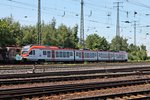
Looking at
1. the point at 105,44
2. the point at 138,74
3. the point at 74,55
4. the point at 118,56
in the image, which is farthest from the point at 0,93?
the point at 105,44

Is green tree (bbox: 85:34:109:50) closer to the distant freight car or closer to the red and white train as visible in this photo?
the red and white train

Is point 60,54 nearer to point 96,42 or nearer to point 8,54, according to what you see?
point 8,54

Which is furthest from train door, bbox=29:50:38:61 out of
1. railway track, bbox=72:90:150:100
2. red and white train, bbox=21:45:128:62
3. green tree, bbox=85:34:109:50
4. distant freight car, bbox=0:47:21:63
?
green tree, bbox=85:34:109:50

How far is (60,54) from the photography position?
2243 inches

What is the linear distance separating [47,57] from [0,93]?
3859 cm

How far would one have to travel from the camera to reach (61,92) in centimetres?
1778

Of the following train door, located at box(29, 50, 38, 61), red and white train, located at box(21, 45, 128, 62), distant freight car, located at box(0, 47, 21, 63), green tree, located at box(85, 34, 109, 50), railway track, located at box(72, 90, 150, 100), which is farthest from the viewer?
green tree, located at box(85, 34, 109, 50)

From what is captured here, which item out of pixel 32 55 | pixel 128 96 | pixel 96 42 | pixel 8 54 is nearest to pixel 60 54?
pixel 32 55

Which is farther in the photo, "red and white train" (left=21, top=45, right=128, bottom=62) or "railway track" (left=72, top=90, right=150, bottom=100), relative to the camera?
"red and white train" (left=21, top=45, right=128, bottom=62)

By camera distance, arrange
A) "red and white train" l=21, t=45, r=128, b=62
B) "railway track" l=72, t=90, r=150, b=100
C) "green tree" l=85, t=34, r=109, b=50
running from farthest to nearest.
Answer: "green tree" l=85, t=34, r=109, b=50
"red and white train" l=21, t=45, r=128, b=62
"railway track" l=72, t=90, r=150, b=100

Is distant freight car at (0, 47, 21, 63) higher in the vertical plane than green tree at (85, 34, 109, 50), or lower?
lower

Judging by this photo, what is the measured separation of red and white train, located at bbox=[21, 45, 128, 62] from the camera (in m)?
52.4

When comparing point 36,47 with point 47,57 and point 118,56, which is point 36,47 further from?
point 118,56

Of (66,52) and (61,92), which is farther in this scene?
(66,52)
